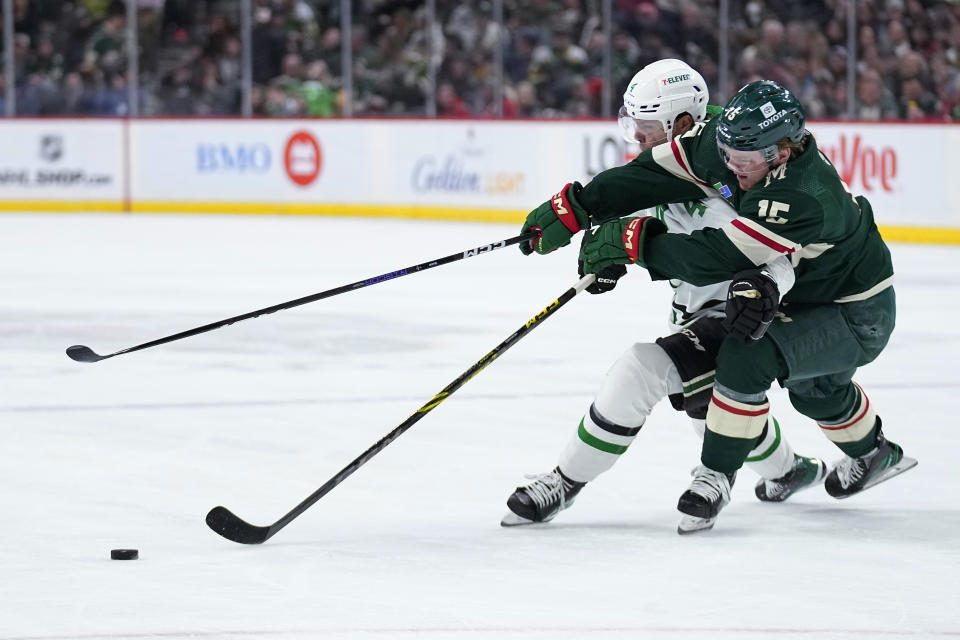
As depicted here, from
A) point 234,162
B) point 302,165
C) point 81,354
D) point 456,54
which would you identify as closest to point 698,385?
point 81,354

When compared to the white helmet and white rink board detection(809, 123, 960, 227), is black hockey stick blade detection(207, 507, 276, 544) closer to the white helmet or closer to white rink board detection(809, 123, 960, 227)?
the white helmet

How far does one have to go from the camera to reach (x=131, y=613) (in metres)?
2.78

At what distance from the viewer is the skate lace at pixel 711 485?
3.38 metres

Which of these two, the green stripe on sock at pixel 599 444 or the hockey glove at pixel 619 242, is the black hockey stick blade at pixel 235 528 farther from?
the hockey glove at pixel 619 242

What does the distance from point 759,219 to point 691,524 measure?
26.1 inches

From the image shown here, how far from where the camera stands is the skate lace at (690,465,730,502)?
3381 mm

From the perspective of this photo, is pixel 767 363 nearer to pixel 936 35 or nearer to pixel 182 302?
pixel 182 302

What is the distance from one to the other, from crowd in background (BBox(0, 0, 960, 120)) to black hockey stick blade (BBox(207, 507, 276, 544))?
759 centimetres

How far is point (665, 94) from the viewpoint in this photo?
3611 mm

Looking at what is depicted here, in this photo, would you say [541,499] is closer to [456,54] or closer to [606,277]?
[606,277]

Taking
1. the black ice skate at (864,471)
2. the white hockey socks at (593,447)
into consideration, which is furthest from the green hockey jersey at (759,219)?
the black ice skate at (864,471)

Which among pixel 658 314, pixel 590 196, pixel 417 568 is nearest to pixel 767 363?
pixel 590 196

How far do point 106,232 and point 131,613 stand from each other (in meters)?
8.93

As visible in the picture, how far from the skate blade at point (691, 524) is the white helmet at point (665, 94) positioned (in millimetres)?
861
